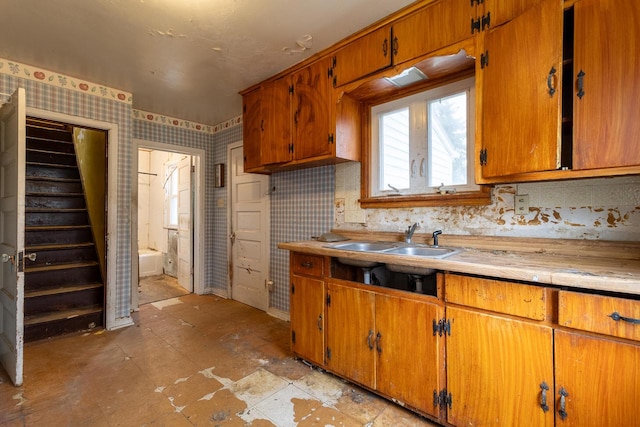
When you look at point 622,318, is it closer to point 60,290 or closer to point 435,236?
point 435,236

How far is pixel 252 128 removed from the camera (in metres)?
2.97

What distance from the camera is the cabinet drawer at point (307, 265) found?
7.07 feet

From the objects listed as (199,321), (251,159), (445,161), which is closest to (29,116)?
(251,159)

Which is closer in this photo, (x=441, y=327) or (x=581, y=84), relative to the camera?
(x=581, y=84)

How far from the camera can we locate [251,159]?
3002 millimetres

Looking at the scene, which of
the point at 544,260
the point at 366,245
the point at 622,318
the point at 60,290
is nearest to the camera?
the point at 622,318

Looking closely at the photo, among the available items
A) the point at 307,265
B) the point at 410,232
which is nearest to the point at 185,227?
the point at 307,265

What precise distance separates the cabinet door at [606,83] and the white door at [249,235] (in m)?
2.80

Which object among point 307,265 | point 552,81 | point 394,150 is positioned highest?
point 552,81

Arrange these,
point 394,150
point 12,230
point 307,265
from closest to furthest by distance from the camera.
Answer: point 12,230 < point 307,265 < point 394,150

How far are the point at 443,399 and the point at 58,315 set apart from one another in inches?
137

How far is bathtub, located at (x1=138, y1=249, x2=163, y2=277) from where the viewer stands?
5.34 meters

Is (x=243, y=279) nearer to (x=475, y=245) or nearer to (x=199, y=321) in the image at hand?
(x=199, y=321)

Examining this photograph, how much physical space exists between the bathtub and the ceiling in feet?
10.9
